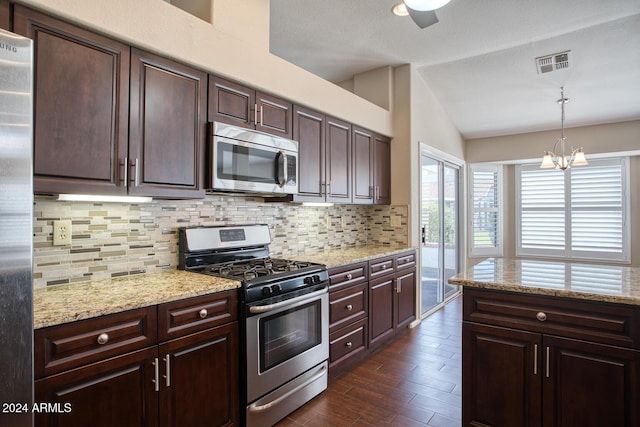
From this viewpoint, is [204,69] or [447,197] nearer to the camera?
[204,69]

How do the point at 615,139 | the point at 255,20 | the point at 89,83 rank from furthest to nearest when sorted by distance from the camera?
the point at 615,139 < the point at 255,20 < the point at 89,83

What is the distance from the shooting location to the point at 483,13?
2.83 meters

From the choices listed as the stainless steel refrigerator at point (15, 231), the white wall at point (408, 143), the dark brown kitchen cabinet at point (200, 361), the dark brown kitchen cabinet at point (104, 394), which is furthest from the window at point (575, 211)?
the stainless steel refrigerator at point (15, 231)

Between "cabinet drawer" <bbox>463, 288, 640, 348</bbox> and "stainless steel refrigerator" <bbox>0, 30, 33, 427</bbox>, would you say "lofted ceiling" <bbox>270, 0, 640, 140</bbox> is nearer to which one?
"stainless steel refrigerator" <bbox>0, 30, 33, 427</bbox>

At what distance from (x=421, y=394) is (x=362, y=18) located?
2.96m

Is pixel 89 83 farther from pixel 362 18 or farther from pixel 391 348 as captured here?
pixel 391 348

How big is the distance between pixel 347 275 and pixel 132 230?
155 cm

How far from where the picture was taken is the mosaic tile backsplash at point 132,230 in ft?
5.81

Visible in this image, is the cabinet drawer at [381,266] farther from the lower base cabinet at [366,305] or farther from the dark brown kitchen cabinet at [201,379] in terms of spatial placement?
the dark brown kitchen cabinet at [201,379]

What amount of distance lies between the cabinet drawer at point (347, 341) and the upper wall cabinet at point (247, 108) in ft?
5.20

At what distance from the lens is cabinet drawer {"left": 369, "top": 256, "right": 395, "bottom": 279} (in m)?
3.09

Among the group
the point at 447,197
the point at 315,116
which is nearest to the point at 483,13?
the point at 315,116

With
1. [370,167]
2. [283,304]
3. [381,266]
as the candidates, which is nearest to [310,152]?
[370,167]

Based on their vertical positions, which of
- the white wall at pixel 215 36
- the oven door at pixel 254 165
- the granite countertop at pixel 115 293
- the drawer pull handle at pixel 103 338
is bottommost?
the drawer pull handle at pixel 103 338
